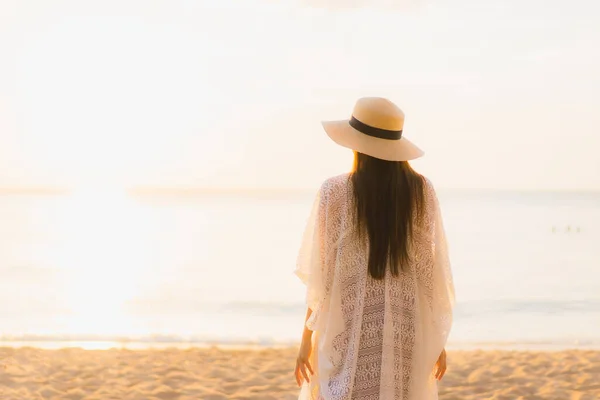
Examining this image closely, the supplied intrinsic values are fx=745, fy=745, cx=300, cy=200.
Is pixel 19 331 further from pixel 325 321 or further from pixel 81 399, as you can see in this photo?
pixel 325 321

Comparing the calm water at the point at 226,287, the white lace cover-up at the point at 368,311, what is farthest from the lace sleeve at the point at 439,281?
the calm water at the point at 226,287

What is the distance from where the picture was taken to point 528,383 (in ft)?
19.0

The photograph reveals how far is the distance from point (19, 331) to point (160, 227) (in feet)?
91.0

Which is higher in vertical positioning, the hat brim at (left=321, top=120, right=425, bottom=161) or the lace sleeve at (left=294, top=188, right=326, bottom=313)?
the hat brim at (left=321, top=120, right=425, bottom=161)

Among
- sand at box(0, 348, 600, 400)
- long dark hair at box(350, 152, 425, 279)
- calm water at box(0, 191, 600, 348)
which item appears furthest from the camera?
calm water at box(0, 191, 600, 348)

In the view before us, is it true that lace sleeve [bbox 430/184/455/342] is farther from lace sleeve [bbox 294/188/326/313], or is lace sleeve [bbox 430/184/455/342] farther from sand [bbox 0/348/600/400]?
sand [bbox 0/348/600/400]

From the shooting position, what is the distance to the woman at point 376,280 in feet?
8.08

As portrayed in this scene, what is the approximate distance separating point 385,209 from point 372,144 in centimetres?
22

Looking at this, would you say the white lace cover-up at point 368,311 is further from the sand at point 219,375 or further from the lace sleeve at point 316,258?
Answer: the sand at point 219,375

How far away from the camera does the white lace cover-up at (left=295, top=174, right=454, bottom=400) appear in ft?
8.09

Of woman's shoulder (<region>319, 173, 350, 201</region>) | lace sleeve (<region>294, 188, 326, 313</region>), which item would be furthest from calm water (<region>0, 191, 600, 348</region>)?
woman's shoulder (<region>319, 173, 350, 201</region>)

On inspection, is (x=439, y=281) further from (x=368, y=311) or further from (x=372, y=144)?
(x=372, y=144)

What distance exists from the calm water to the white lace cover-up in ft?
20.9

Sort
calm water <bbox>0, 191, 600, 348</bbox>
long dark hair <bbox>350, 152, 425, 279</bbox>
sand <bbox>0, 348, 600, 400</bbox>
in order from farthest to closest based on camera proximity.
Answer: calm water <bbox>0, 191, 600, 348</bbox>, sand <bbox>0, 348, 600, 400</bbox>, long dark hair <bbox>350, 152, 425, 279</bbox>
